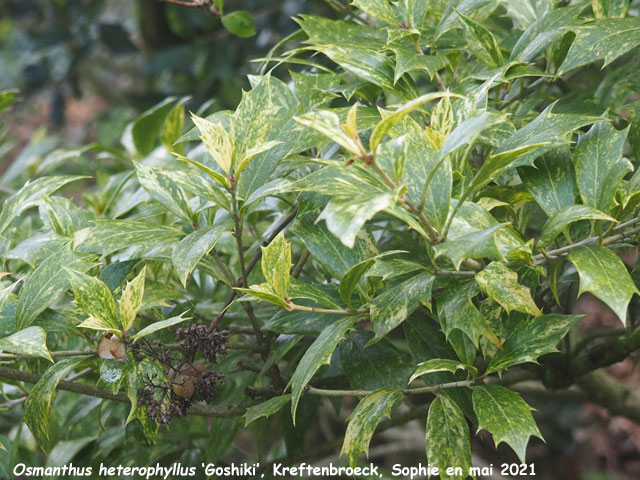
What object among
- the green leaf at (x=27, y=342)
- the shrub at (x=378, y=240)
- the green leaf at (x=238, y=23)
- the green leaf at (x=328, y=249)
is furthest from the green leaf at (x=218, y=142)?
the green leaf at (x=238, y=23)

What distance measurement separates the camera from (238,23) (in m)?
1.12

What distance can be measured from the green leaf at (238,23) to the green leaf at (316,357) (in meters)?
0.60

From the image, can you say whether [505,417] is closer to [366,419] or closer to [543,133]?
[366,419]

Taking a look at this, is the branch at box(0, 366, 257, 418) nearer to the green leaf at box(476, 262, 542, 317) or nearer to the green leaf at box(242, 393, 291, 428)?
the green leaf at box(242, 393, 291, 428)

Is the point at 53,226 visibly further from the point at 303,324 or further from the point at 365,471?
the point at 365,471

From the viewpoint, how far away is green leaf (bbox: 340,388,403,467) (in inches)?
28.2

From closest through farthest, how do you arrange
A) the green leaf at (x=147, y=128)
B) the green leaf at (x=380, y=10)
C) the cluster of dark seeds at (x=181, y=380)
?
the cluster of dark seeds at (x=181, y=380), the green leaf at (x=380, y=10), the green leaf at (x=147, y=128)

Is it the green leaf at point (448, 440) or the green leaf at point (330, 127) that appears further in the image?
the green leaf at point (448, 440)

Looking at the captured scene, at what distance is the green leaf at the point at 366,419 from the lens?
0.72m

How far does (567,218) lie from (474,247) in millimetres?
130

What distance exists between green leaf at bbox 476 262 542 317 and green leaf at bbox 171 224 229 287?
0.87 feet

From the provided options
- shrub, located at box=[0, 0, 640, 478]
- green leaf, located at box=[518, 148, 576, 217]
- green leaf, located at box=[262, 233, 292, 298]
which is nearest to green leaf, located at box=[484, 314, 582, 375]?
shrub, located at box=[0, 0, 640, 478]

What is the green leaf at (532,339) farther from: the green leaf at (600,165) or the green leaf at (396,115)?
the green leaf at (396,115)

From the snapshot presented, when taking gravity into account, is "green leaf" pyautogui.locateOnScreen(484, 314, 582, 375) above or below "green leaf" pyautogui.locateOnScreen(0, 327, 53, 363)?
below
